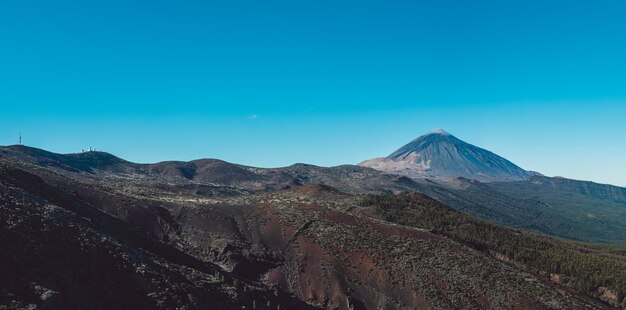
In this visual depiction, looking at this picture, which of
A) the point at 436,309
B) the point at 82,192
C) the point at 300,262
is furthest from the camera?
the point at 82,192

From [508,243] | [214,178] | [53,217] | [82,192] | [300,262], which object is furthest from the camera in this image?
[214,178]

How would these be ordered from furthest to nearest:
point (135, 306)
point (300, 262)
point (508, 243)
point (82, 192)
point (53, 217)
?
point (508, 243)
point (82, 192)
point (300, 262)
point (53, 217)
point (135, 306)

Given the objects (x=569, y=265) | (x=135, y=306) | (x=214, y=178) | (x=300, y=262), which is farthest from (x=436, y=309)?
(x=214, y=178)

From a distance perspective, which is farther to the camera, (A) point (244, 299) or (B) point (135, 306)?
(A) point (244, 299)

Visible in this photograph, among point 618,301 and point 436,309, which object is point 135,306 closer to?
point 436,309

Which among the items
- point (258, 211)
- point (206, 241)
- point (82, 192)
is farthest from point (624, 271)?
point (82, 192)

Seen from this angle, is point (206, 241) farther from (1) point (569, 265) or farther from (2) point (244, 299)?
(1) point (569, 265)

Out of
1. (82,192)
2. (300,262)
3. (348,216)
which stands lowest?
(300,262)

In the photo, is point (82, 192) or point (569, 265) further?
point (82, 192)

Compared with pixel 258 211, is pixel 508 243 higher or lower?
lower
